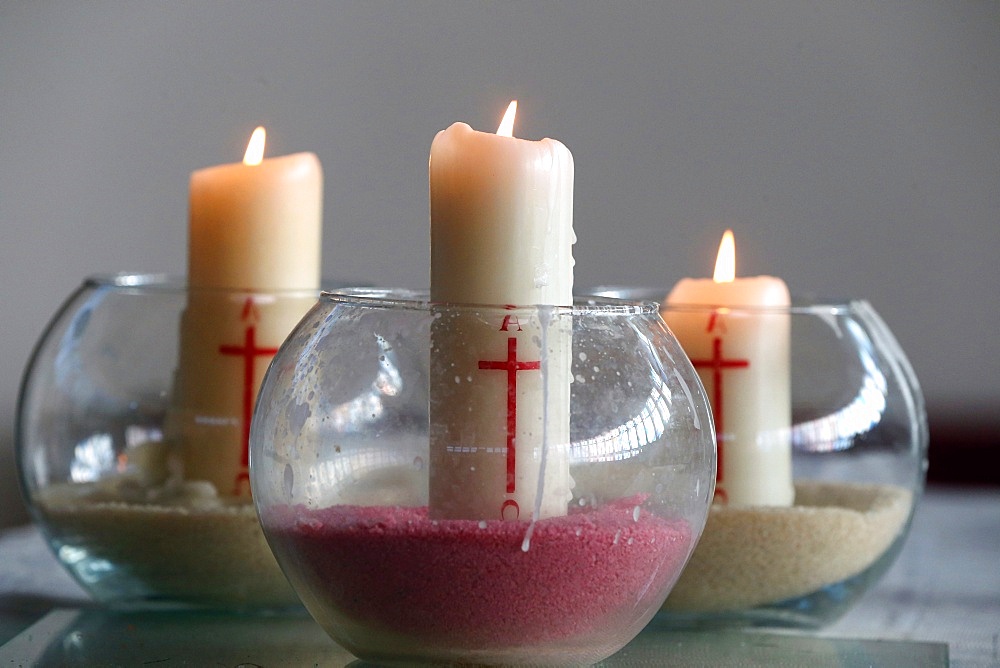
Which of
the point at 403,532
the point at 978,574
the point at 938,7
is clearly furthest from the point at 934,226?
the point at 403,532

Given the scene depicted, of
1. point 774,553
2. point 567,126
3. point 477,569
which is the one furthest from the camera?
point 567,126

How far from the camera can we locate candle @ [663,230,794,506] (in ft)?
1.77

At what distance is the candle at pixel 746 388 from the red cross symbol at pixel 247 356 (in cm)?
19

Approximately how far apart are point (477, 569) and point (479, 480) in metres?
0.03

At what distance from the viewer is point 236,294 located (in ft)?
1.85

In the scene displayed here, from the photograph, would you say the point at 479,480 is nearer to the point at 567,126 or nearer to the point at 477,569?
the point at 477,569

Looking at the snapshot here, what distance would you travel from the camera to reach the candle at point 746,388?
540mm

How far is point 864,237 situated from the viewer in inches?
60.5

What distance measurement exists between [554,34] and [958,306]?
2.26 ft

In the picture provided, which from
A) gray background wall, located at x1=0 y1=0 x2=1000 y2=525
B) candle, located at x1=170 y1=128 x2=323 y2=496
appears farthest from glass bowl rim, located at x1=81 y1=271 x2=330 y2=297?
gray background wall, located at x1=0 y1=0 x2=1000 y2=525

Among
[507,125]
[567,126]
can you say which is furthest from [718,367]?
[567,126]

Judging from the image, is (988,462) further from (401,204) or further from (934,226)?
(401,204)

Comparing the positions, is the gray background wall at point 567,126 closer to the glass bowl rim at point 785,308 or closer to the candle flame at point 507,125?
the glass bowl rim at point 785,308

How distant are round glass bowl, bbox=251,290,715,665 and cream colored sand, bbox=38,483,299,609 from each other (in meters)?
→ 0.12
